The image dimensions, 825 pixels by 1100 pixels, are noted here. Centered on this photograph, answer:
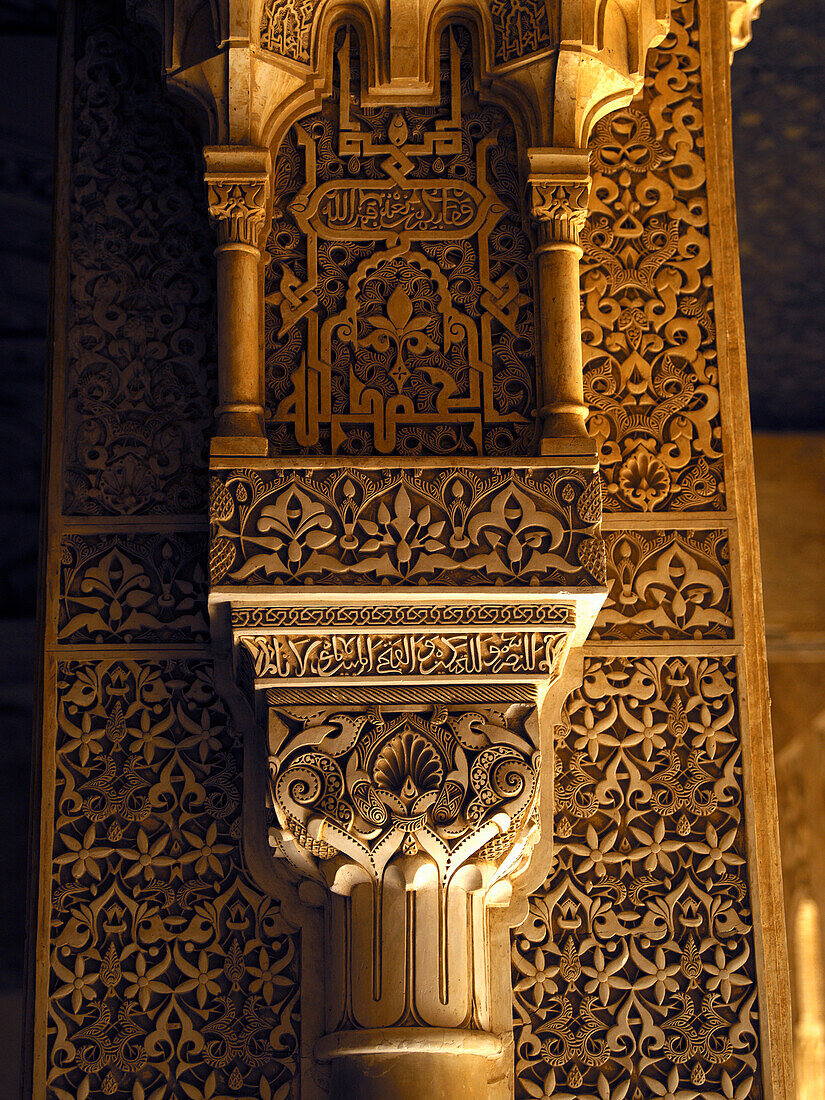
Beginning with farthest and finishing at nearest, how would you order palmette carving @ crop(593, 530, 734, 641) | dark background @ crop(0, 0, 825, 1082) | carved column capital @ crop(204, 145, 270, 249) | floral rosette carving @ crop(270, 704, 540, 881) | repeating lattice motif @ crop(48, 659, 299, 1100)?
dark background @ crop(0, 0, 825, 1082)
palmette carving @ crop(593, 530, 734, 641)
carved column capital @ crop(204, 145, 270, 249)
repeating lattice motif @ crop(48, 659, 299, 1100)
floral rosette carving @ crop(270, 704, 540, 881)

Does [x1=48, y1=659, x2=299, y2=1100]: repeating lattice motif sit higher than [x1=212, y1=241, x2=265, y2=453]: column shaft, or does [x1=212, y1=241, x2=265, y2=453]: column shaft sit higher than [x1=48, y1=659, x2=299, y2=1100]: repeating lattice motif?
[x1=212, y1=241, x2=265, y2=453]: column shaft

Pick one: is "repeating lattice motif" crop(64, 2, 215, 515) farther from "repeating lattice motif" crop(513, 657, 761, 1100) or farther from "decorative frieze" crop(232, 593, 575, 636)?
"repeating lattice motif" crop(513, 657, 761, 1100)

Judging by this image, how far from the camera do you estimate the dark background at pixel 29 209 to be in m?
3.53

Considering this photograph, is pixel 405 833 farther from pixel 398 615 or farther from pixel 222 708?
pixel 222 708

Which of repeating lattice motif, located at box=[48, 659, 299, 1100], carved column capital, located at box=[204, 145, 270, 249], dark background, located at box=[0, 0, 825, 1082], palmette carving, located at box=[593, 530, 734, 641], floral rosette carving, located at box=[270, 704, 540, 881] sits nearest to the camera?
floral rosette carving, located at box=[270, 704, 540, 881]

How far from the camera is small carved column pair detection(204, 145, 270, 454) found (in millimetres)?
2516

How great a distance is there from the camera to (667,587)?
270 centimetres

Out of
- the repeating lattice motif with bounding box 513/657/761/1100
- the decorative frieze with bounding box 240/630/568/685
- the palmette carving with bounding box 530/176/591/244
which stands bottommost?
the repeating lattice motif with bounding box 513/657/761/1100

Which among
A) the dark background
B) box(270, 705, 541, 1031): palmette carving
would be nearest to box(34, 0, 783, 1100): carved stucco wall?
box(270, 705, 541, 1031): palmette carving

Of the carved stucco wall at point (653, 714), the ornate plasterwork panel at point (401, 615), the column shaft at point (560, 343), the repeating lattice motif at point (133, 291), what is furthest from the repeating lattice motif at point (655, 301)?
the repeating lattice motif at point (133, 291)

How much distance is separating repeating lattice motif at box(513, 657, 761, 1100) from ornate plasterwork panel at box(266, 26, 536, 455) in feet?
1.75

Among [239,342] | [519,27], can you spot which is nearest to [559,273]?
[519,27]

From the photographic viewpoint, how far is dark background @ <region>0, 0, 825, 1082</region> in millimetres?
3533

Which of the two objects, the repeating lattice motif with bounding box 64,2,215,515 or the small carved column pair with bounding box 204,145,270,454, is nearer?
the small carved column pair with bounding box 204,145,270,454
